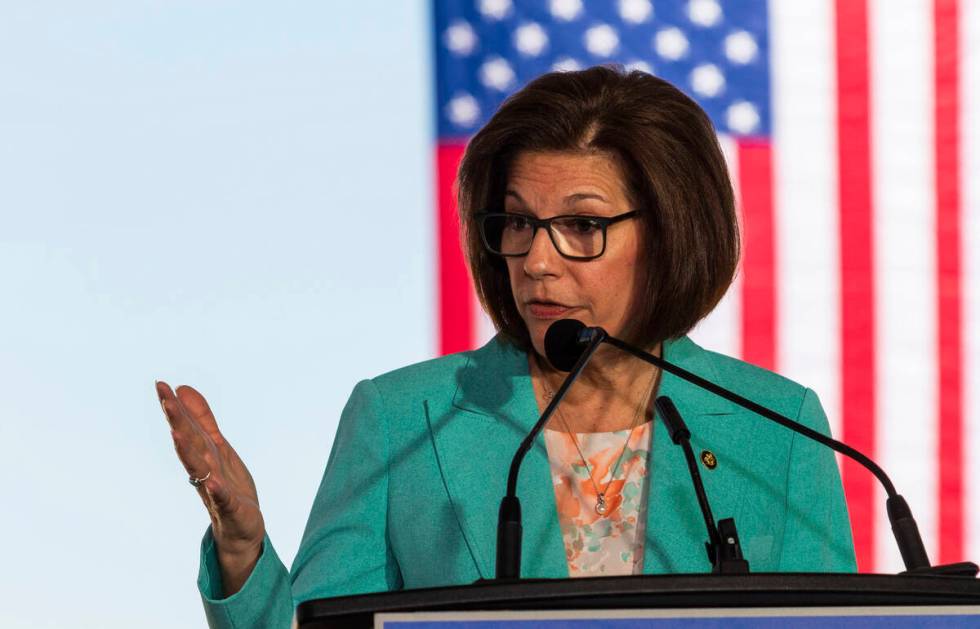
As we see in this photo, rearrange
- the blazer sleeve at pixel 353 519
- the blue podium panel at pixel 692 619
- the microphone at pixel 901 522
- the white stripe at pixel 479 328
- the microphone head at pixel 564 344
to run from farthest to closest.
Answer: the white stripe at pixel 479 328, the blazer sleeve at pixel 353 519, the microphone head at pixel 564 344, the microphone at pixel 901 522, the blue podium panel at pixel 692 619

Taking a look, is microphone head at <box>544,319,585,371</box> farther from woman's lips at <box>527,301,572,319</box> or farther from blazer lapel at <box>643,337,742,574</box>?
blazer lapel at <box>643,337,742,574</box>

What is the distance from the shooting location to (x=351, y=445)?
6.10 ft

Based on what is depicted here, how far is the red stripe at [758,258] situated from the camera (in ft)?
10.8

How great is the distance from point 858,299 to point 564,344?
185 cm

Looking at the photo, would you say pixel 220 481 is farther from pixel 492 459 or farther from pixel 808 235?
pixel 808 235

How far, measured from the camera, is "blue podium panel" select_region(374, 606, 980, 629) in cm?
101

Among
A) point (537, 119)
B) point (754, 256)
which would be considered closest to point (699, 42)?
point (754, 256)

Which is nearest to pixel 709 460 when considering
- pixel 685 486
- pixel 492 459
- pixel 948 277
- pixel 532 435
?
pixel 685 486

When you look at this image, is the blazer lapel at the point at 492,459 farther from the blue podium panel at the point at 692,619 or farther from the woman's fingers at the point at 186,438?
the blue podium panel at the point at 692,619

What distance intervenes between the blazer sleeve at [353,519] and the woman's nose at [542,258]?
0.29 metres

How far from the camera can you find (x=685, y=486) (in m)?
1.84

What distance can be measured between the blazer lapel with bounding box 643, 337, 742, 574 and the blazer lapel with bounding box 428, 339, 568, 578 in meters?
0.14

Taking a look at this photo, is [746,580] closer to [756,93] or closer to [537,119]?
[537,119]

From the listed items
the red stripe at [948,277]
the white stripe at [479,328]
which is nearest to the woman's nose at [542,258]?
the white stripe at [479,328]
